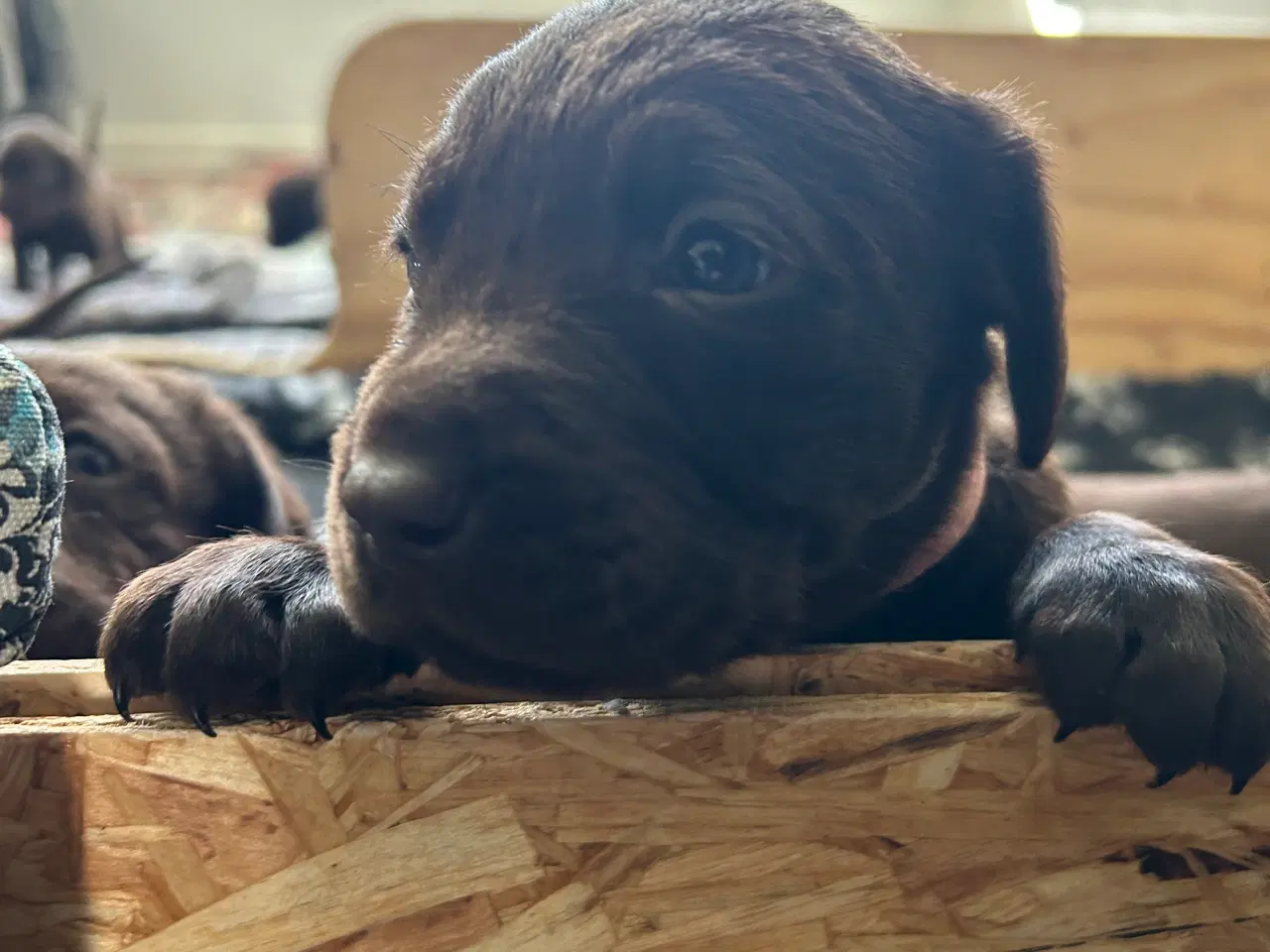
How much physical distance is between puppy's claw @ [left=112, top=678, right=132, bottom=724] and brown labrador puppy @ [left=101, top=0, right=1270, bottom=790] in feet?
0.06

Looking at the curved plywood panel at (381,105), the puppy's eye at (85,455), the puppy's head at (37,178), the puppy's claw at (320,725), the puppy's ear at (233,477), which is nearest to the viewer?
the puppy's claw at (320,725)

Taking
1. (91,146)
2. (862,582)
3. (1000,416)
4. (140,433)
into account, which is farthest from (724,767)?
(91,146)

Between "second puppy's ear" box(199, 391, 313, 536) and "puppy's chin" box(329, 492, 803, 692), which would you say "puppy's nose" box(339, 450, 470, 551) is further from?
"second puppy's ear" box(199, 391, 313, 536)

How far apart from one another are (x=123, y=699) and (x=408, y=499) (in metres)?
0.46

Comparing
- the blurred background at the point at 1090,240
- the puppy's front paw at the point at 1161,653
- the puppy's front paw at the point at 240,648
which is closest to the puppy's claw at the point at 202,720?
the puppy's front paw at the point at 240,648

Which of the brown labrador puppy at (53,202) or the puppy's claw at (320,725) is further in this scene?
the brown labrador puppy at (53,202)

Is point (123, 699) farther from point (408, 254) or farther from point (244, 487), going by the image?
point (244, 487)

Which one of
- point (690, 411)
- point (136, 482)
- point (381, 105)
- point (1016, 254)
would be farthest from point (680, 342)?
point (381, 105)

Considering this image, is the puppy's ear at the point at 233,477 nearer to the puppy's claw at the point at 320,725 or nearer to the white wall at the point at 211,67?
the puppy's claw at the point at 320,725

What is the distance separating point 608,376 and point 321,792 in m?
0.53

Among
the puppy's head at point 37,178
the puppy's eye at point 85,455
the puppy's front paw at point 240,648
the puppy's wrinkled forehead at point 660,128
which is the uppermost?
the puppy's wrinkled forehead at point 660,128

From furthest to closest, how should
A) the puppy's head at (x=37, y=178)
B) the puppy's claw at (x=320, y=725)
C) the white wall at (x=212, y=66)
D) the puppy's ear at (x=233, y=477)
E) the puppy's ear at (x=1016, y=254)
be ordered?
1. the white wall at (x=212, y=66)
2. the puppy's head at (x=37, y=178)
3. the puppy's ear at (x=233, y=477)
4. the puppy's ear at (x=1016, y=254)
5. the puppy's claw at (x=320, y=725)

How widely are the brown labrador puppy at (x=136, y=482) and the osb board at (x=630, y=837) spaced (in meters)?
0.62

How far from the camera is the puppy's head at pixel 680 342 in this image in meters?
1.12
